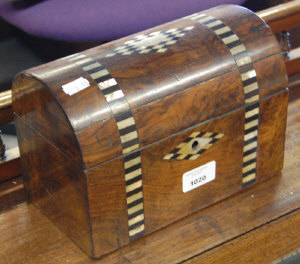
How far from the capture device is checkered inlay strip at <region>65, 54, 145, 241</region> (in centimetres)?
122

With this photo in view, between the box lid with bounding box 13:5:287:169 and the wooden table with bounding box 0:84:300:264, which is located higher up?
the box lid with bounding box 13:5:287:169

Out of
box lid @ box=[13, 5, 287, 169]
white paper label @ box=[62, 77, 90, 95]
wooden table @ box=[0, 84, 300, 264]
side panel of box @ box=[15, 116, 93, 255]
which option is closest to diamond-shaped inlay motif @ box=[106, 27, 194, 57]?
box lid @ box=[13, 5, 287, 169]

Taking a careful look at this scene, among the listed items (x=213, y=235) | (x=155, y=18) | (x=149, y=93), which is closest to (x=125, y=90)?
(x=149, y=93)

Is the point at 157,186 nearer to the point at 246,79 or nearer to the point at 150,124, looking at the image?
the point at 150,124

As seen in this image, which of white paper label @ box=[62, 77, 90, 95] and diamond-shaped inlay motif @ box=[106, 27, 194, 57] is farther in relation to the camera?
diamond-shaped inlay motif @ box=[106, 27, 194, 57]

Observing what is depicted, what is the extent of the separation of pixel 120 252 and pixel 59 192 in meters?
0.18

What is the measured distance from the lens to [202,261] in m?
1.31

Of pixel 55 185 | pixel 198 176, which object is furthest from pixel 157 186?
pixel 55 185

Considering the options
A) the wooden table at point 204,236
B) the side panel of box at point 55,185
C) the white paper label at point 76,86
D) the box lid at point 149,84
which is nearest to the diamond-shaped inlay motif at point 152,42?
the box lid at point 149,84

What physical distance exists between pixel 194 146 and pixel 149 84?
0.18 m

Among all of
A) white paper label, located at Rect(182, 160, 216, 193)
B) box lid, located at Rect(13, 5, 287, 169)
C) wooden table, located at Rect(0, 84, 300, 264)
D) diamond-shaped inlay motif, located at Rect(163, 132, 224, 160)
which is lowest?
wooden table, located at Rect(0, 84, 300, 264)

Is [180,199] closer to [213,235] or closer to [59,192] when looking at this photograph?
[213,235]

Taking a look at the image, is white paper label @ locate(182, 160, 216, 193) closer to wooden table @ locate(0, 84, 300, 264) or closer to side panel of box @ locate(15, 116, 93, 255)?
wooden table @ locate(0, 84, 300, 264)

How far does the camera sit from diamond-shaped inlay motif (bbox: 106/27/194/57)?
1.32 metres
